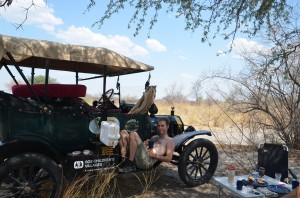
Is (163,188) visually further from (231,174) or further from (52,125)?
(52,125)

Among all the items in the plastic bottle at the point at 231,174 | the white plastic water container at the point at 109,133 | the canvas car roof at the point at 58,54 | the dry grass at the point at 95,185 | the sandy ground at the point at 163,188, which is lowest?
the sandy ground at the point at 163,188

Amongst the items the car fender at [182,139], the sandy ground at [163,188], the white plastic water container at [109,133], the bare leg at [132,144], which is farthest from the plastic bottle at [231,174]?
the white plastic water container at [109,133]

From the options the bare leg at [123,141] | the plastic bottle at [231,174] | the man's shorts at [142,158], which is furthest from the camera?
the man's shorts at [142,158]

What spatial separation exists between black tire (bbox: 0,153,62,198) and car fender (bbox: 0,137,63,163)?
180 mm

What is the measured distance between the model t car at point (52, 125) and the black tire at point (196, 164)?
94 cm

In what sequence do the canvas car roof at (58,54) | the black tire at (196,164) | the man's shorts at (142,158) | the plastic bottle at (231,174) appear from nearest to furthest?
1. the canvas car roof at (58,54)
2. the plastic bottle at (231,174)
3. the man's shorts at (142,158)
4. the black tire at (196,164)

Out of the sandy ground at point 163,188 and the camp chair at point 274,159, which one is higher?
the camp chair at point 274,159

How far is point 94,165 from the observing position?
515 cm

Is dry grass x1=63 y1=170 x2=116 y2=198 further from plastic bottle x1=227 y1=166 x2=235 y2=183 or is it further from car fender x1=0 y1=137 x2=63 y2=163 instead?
plastic bottle x1=227 y1=166 x2=235 y2=183

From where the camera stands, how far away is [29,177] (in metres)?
4.59

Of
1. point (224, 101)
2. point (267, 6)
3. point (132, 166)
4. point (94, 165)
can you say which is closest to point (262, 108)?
point (224, 101)

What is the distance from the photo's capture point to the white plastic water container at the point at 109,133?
5.19 meters

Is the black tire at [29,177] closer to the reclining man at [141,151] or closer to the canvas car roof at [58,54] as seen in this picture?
the reclining man at [141,151]

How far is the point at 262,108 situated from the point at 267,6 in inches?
164
